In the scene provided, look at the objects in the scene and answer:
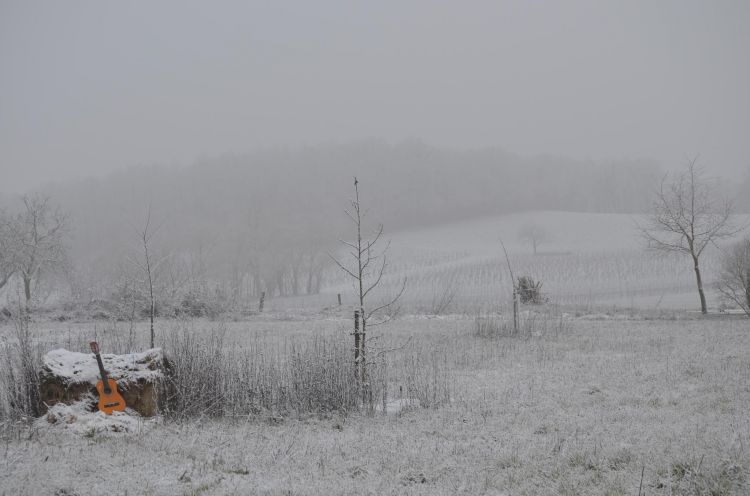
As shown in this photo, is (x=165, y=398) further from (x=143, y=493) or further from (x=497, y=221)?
(x=497, y=221)

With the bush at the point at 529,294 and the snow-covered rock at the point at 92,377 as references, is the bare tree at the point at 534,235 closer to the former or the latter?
the bush at the point at 529,294

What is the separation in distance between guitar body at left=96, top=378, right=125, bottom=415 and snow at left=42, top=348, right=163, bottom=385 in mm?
106

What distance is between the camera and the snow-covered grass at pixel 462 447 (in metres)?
4.45

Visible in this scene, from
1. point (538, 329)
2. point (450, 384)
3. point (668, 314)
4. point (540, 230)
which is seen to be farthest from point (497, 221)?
point (450, 384)

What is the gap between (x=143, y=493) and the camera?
13.9ft

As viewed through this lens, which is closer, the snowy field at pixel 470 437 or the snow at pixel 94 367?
the snowy field at pixel 470 437

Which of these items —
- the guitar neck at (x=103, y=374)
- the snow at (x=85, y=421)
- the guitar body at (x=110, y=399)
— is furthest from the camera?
the guitar body at (x=110, y=399)

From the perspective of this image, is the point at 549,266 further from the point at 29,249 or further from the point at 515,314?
the point at 29,249

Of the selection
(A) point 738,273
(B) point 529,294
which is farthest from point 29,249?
(A) point 738,273

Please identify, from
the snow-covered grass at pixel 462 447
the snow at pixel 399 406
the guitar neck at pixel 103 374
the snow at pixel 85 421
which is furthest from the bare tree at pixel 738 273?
the guitar neck at pixel 103 374

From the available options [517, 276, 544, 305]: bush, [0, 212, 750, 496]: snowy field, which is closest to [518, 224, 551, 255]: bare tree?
[517, 276, 544, 305]: bush

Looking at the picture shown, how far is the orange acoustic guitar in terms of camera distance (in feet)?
19.6

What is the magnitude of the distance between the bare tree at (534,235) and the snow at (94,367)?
202 ft

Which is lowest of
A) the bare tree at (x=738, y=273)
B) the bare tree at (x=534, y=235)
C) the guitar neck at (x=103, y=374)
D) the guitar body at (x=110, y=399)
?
the guitar body at (x=110, y=399)
